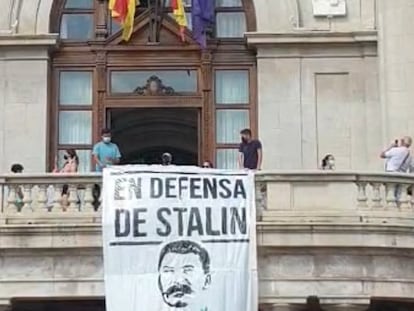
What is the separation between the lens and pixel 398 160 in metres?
22.4

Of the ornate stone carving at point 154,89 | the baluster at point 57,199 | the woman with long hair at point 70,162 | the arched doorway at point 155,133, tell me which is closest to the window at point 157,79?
the ornate stone carving at point 154,89

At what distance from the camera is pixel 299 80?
2533cm

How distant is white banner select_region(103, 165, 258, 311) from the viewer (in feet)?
66.1

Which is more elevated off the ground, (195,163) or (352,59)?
(352,59)

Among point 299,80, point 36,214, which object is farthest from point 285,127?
point 36,214

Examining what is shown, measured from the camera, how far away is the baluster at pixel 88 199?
68.2 feet

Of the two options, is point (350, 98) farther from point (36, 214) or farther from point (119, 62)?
point (36, 214)

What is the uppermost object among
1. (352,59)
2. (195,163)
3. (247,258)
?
(352,59)

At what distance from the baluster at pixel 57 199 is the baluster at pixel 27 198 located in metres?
0.40

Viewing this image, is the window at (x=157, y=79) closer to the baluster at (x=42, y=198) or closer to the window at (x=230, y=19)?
the window at (x=230, y=19)

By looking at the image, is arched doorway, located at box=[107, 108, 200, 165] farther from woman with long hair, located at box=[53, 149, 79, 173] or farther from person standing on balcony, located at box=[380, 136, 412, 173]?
person standing on balcony, located at box=[380, 136, 412, 173]

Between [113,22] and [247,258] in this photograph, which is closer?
[247,258]

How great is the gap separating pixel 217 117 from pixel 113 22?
286 cm

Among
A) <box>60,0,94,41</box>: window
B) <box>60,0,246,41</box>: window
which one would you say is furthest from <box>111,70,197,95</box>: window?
<box>60,0,94,41</box>: window
